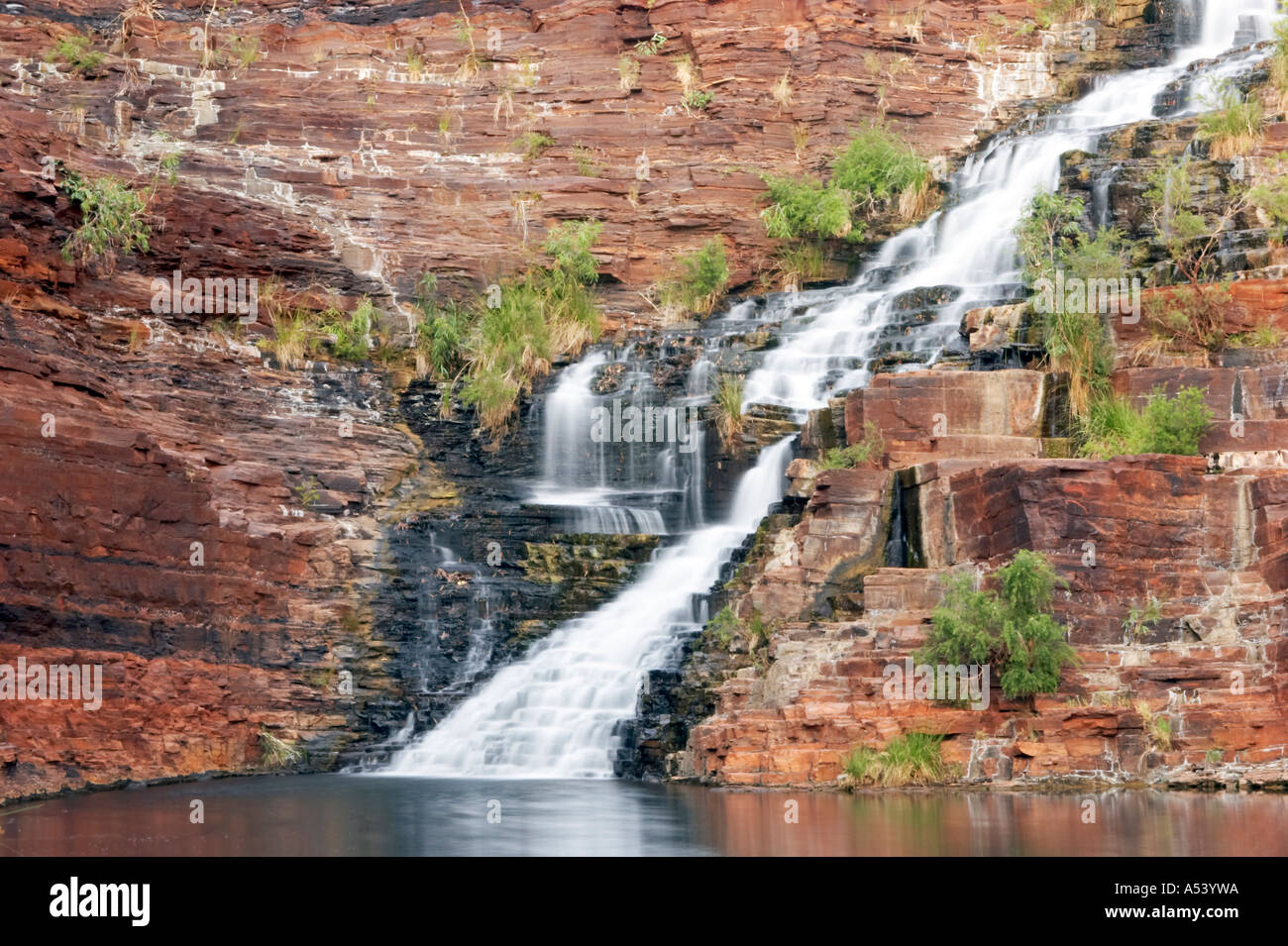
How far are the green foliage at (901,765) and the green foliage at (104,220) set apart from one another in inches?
675

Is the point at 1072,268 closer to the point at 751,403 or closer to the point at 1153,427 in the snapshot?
the point at 1153,427

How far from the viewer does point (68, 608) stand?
957 inches

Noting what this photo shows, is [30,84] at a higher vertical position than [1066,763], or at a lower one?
higher

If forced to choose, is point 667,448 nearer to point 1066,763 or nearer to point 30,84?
point 1066,763

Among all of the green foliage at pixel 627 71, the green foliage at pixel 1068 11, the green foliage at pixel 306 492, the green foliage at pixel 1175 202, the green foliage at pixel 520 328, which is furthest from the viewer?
the green foliage at pixel 1068 11

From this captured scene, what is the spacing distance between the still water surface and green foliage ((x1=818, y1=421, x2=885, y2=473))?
6.23 metres

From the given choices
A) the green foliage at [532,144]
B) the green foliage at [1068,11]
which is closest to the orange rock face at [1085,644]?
the green foliage at [532,144]

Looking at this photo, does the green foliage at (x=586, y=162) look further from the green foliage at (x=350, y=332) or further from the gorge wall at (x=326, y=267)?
the green foliage at (x=350, y=332)

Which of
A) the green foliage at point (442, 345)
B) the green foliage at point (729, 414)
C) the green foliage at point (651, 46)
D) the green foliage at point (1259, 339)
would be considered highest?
the green foliage at point (651, 46)

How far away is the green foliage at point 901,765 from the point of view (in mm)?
21547

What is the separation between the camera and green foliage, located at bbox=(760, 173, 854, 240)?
121 ft


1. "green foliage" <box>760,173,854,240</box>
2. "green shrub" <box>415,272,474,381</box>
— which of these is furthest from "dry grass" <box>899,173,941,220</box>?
"green shrub" <box>415,272,474,381</box>

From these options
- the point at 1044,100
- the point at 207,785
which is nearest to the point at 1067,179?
the point at 1044,100

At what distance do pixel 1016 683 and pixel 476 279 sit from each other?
1858 cm
